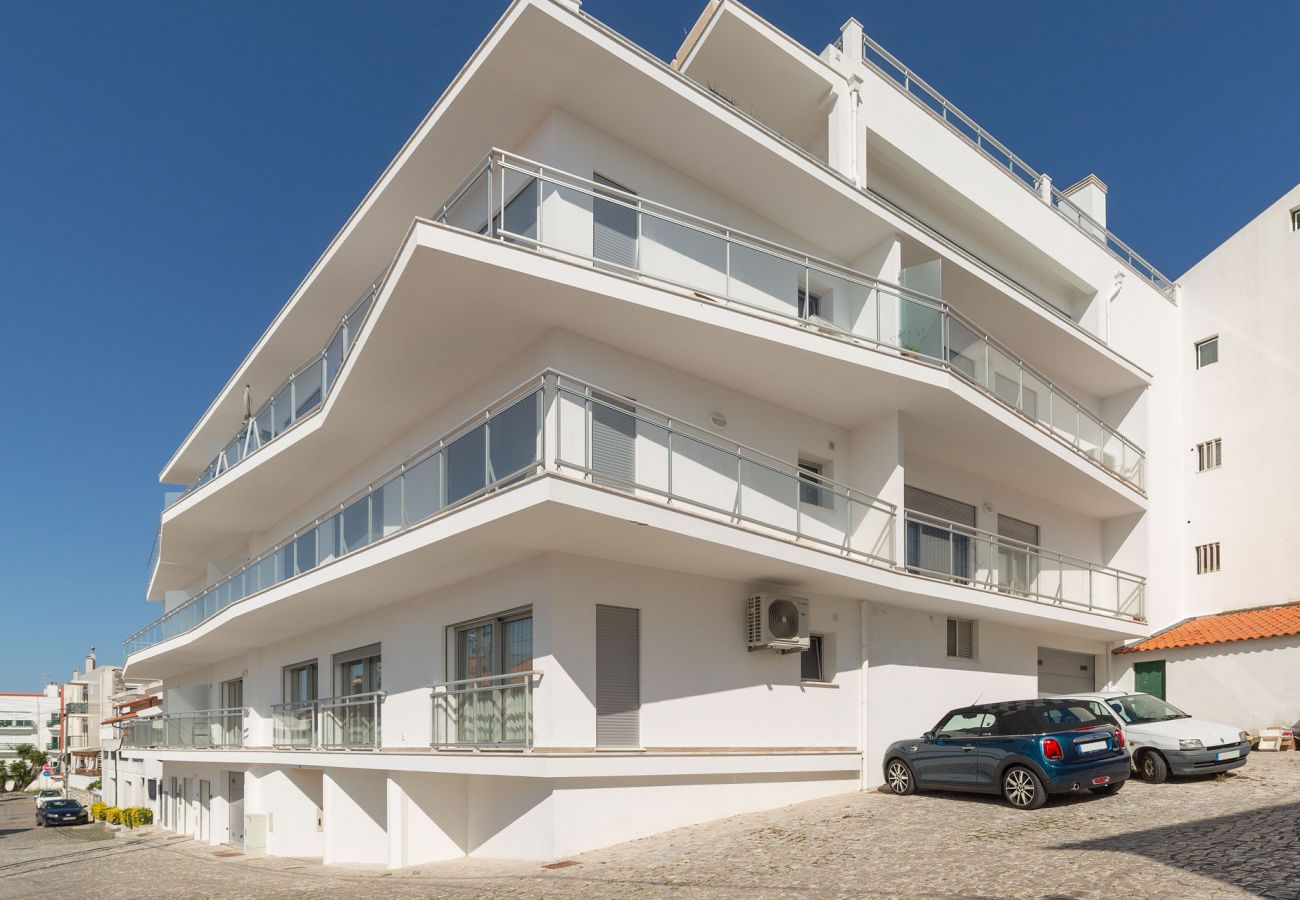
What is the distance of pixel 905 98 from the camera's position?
1941cm

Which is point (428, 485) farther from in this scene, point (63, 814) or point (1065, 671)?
point (63, 814)

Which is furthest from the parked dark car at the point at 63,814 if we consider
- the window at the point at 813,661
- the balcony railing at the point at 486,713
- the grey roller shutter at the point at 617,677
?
the window at the point at 813,661

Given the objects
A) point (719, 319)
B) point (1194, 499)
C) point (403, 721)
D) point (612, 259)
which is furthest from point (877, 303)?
point (1194, 499)

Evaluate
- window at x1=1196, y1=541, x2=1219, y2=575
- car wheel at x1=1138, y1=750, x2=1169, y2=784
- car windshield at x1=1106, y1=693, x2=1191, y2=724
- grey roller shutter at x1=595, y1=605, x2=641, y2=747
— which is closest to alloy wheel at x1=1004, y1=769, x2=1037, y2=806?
car wheel at x1=1138, y1=750, x2=1169, y2=784

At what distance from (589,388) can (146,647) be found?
24521 millimetres

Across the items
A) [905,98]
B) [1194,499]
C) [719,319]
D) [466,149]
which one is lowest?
[1194,499]

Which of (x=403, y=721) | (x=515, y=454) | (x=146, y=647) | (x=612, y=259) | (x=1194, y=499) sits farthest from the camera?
(x=146, y=647)

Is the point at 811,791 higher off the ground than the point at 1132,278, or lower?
lower

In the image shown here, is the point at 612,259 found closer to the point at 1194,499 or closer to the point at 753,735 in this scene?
the point at 753,735

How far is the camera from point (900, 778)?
14.5 meters

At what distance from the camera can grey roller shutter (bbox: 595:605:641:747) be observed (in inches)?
512

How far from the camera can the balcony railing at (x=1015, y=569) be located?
16.5m

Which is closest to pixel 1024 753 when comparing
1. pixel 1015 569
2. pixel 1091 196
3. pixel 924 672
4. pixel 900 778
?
pixel 900 778

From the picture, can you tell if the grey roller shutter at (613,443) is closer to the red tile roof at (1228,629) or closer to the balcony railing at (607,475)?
the balcony railing at (607,475)
